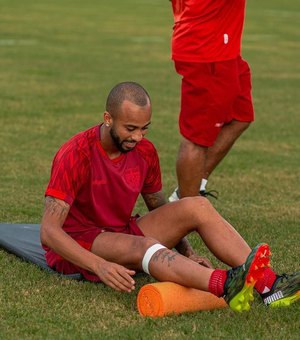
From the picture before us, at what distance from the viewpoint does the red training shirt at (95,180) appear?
5.96 m

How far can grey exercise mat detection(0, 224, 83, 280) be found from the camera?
21.6 ft

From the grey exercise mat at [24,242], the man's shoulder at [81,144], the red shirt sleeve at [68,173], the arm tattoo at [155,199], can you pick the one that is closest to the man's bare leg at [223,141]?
the grey exercise mat at [24,242]

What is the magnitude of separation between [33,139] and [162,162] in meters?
1.63

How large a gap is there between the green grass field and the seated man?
0.59ft

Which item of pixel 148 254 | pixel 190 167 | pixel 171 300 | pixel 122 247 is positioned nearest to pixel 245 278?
pixel 171 300

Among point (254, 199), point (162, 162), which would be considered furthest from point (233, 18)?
point (162, 162)

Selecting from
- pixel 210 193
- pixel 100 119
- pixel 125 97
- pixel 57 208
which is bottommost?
pixel 100 119

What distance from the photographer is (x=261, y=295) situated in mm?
5867

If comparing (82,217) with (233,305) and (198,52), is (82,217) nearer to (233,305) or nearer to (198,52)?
(233,305)

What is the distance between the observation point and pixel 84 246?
611 cm

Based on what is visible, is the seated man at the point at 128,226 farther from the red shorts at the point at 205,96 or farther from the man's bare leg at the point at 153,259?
the red shorts at the point at 205,96

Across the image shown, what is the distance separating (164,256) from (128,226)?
62 centimetres

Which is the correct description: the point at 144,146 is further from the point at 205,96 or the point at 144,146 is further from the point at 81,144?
the point at 205,96

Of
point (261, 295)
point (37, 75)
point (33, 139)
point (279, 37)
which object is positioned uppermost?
point (261, 295)
